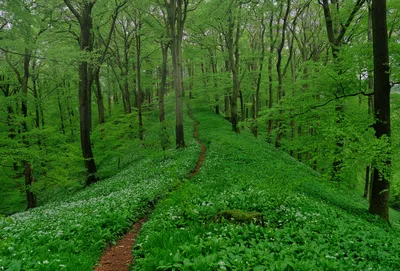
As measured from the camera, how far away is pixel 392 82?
424 inches

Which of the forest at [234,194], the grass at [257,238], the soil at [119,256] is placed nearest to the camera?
the grass at [257,238]

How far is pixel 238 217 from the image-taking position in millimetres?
6906

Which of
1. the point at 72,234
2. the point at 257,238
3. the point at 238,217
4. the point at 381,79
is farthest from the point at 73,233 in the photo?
the point at 381,79

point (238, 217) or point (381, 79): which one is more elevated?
point (381, 79)

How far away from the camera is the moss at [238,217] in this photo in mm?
6828

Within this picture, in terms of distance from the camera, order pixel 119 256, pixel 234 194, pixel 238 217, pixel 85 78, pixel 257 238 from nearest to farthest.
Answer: pixel 257 238, pixel 119 256, pixel 238 217, pixel 234 194, pixel 85 78

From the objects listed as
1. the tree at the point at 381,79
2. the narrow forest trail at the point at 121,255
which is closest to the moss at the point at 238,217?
the narrow forest trail at the point at 121,255

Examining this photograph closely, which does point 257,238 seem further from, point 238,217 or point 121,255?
point 121,255

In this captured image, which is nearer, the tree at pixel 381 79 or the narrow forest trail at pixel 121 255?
the narrow forest trail at pixel 121 255

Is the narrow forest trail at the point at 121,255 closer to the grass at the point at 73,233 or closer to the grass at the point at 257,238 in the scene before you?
the grass at the point at 73,233

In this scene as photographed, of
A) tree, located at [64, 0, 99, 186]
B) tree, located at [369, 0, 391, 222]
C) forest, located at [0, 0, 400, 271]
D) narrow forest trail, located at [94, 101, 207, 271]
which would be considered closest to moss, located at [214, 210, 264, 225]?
forest, located at [0, 0, 400, 271]

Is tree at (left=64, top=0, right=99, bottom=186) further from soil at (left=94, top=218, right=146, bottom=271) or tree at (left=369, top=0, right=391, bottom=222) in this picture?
tree at (left=369, top=0, right=391, bottom=222)

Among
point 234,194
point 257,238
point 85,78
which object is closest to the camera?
point 257,238

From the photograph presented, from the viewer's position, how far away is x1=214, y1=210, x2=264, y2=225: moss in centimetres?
683
